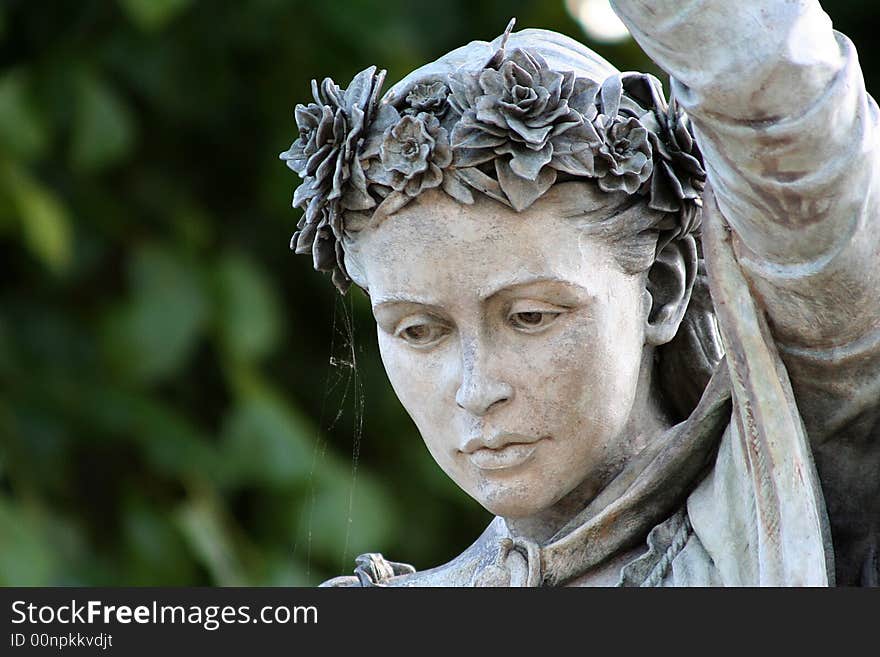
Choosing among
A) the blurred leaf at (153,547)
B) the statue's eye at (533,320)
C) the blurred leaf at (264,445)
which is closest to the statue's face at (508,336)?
the statue's eye at (533,320)

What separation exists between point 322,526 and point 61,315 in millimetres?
804

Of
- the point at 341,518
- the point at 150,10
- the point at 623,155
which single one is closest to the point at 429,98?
the point at 623,155

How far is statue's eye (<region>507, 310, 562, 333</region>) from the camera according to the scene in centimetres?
190

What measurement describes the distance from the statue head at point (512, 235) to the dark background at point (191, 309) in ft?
6.17

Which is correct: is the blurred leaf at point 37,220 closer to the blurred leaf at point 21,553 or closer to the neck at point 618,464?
the blurred leaf at point 21,553

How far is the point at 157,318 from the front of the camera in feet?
13.2

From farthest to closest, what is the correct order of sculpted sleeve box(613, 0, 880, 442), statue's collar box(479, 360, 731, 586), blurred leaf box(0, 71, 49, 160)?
1. blurred leaf box(0, 71, 49, 160)
2. statue's collar box(479, 360, 731, 586)
3. sculpted sleeve box(613, 0, 880, 442)

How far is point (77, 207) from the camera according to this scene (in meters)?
4.32

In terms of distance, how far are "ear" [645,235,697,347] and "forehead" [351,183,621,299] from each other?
106mm

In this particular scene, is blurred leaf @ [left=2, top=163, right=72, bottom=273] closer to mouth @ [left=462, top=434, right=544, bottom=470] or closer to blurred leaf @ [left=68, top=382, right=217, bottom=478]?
blurred leaf @ [left=68, top=382, right=217, bottom=478]

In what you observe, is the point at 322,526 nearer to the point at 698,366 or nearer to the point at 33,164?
the point at 33,164

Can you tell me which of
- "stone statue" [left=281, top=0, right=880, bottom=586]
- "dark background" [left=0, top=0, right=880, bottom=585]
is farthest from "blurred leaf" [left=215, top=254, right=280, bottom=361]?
"stone statue" [left=281, top=0, right=880, bottom=586]

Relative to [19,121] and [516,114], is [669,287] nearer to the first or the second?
[516,114]

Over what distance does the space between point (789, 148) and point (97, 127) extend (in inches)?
102
